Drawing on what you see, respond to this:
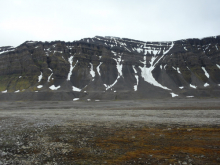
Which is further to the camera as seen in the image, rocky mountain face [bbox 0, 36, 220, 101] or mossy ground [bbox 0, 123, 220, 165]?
rocky mountain face [bbox 0, 36, 220, 101]

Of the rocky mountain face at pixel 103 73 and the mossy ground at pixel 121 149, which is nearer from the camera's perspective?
the mossy ground at pixel 121 149

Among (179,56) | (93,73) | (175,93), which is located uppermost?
(179,56)

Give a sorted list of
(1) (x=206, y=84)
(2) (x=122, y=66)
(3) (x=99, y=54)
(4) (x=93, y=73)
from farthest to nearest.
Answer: (3) (x=99, y=54) < (2) (x=122, y=66) < (4) (x=93, y=73) < (1) (x=206, y=84)

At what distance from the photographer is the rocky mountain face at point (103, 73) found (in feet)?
274

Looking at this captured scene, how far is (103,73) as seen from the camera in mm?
112812

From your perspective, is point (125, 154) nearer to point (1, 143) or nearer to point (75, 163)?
point (75, 163)

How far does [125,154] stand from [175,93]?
80660mm

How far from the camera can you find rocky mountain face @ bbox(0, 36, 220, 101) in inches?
3292

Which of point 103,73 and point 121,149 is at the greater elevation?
point 103,73

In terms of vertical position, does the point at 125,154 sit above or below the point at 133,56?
below

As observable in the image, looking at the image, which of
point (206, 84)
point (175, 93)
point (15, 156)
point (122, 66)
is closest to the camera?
point (15, 156)

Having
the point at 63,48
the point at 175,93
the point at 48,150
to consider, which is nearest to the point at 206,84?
the point at 175,93

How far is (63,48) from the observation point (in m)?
125

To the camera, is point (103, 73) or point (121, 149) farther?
point (103, 73)
